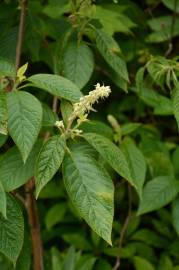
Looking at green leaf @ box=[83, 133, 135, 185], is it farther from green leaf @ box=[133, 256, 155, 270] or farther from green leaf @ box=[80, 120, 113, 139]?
green leaf @ box=[133, 256, 155, 270]

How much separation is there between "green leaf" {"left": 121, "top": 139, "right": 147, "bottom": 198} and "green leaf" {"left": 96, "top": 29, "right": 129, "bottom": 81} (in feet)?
0.71

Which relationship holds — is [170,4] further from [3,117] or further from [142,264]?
[3,117]

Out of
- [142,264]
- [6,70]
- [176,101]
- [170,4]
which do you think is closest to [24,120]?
[6,70]

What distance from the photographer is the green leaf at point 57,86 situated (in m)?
1.15

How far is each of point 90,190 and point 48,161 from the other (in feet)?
0.32

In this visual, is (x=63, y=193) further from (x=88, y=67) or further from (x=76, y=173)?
(x=76, y=173)

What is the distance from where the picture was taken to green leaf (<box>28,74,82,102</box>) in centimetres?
115

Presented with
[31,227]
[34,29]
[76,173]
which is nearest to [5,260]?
[31,227]

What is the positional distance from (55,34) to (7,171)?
0.84 m

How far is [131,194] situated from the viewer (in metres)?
2.28

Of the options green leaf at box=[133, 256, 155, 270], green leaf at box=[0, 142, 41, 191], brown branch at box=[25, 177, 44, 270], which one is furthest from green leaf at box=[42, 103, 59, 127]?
green leaf at box=[133, 256, 155, 270]

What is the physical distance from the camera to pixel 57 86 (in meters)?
1.17

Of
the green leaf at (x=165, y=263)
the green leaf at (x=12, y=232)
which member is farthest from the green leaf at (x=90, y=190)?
the green leaf at (x=165, y=263)

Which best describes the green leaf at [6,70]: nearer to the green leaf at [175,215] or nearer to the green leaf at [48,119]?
the green leaf at [48,119]
